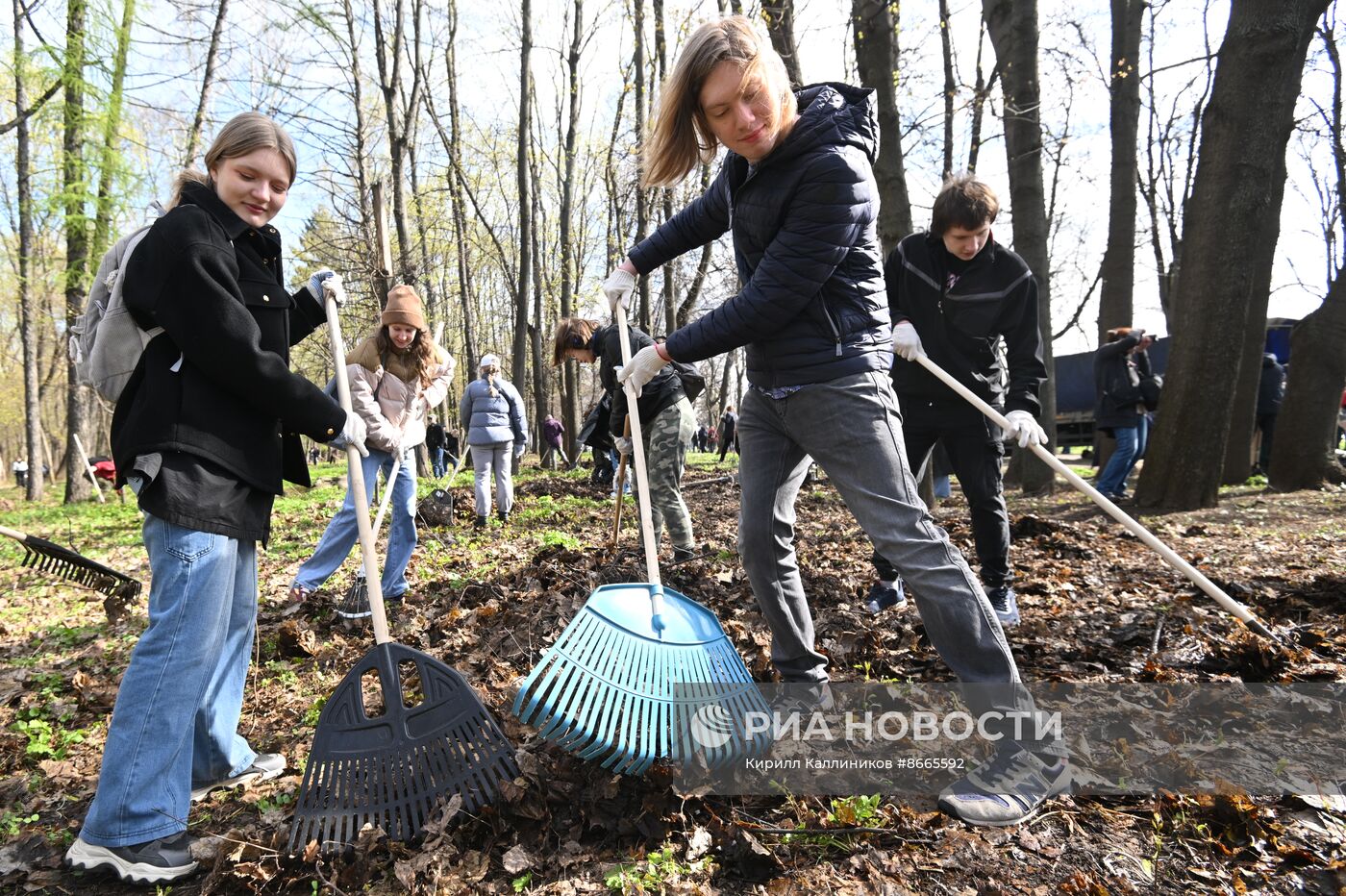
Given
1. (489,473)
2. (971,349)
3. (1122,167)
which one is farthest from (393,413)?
(1122,167)

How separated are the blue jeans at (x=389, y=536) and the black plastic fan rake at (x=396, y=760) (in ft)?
7.89

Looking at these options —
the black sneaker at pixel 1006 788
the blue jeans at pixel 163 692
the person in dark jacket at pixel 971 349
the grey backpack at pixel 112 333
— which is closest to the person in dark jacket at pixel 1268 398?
the person in dark jacket at pixel 971 349

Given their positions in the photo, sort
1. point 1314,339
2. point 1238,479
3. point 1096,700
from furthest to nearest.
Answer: point 1238,479, point 1314,339, point 1096,700

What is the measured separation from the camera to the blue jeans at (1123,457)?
7.55m

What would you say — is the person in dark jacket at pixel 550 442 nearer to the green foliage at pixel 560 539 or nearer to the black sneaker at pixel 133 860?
the green foliage at pixel 560 539

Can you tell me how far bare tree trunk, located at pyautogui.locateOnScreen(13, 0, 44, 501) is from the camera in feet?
39.9

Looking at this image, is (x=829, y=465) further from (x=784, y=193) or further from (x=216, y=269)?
(x=216, y=269)

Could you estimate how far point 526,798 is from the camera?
2.12 meters

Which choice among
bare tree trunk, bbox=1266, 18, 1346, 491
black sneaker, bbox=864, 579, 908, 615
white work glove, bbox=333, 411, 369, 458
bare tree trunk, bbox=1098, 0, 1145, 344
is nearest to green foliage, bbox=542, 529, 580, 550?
black sneaker, bbox=864, 579, 908, 615

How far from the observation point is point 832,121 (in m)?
2.12

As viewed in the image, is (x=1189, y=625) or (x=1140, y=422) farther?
(x=1140, y=422)

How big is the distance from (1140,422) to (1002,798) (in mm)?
6916

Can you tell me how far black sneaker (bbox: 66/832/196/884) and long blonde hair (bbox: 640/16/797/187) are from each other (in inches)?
94.6

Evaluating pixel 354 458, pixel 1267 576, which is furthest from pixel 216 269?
pixel 1267 576
